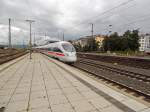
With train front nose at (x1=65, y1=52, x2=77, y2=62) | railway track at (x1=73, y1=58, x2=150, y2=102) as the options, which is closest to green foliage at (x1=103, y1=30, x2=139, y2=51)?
train front nose at (x1=65, y1=52, x2=77, y2=62)

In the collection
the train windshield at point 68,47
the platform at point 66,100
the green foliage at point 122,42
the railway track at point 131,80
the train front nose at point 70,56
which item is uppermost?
the green foliage at point 122,42

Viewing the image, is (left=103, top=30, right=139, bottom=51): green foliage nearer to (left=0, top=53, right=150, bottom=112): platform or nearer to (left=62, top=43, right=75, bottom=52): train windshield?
(left=62, top=43, right=75, bottom=52): train windshield

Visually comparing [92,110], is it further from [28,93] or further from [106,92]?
[28,93]

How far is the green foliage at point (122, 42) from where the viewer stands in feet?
242

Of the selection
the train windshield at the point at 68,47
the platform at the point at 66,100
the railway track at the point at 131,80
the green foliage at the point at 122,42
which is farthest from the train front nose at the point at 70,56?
the green foliage at the point at 122,42


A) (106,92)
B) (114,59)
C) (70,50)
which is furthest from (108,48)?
(106,92)

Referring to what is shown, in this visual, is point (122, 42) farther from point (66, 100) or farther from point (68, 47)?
point (66, 100)

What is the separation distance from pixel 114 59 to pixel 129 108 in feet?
73.4

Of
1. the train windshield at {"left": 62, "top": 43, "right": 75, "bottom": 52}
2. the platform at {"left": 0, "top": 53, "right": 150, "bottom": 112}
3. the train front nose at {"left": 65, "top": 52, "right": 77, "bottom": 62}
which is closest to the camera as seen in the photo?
the platform at {"left": 0, "top": 53, "right": 150, "bottom": 112}

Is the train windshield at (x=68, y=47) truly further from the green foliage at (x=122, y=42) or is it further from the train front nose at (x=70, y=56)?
the green foliage at (x=122, y=42)

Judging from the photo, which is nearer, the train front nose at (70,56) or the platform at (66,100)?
the platform at (66,100)

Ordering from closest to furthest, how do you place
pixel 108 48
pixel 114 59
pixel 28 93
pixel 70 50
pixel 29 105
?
pixel 29 105 < pixel 28 93 < pixel 70 50 < pixel 114 59 < pixel 108 48

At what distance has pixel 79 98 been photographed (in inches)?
227

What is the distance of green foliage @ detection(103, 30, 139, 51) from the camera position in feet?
242
